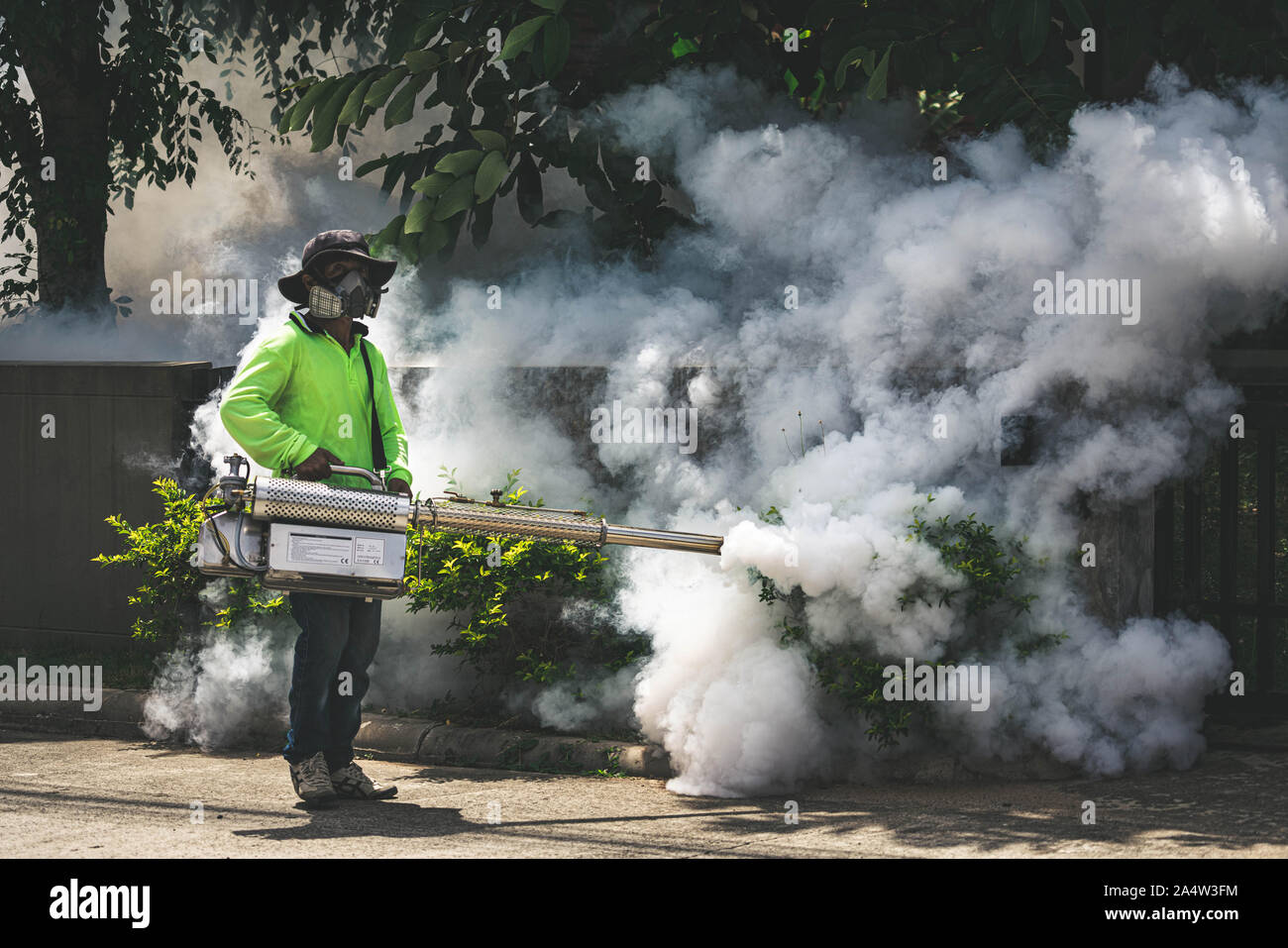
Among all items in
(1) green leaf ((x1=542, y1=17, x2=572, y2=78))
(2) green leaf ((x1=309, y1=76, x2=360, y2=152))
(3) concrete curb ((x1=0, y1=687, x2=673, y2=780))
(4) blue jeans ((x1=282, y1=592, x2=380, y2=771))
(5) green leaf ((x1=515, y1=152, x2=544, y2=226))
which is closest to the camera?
(4) blue jeans ((x1=282, y1=592, x2=380, y2=771))

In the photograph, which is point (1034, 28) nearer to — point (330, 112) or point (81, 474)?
point (330, 112)

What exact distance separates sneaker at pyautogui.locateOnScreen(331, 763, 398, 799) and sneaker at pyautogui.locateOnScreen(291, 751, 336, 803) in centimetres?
5

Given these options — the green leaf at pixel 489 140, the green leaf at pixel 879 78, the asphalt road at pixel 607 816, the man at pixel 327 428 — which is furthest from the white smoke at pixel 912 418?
the man at pixel 327 428

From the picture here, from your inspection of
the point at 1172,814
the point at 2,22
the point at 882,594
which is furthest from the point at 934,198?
the point at 2,22

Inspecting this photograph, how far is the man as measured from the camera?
18.8 ft

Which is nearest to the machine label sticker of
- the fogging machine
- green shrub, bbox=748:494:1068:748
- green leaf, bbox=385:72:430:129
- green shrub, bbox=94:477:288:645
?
the fogging machine

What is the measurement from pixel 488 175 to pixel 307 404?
2.65 meters

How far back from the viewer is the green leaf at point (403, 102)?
324 inches

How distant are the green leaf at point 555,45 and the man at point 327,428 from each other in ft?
7.05

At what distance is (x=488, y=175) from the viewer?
26.7ft

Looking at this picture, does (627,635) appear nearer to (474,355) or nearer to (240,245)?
(474,355)

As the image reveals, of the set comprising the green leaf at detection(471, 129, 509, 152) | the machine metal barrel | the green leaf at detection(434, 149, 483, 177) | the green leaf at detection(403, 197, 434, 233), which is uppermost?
the green leaf at detection(471, 129, 509, 152)

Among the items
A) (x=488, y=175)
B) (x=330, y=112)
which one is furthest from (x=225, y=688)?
(x=330, y=112)

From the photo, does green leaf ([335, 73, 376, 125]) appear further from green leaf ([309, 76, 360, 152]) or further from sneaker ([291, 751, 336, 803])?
sneaker ([291, 751, 336, 803])
